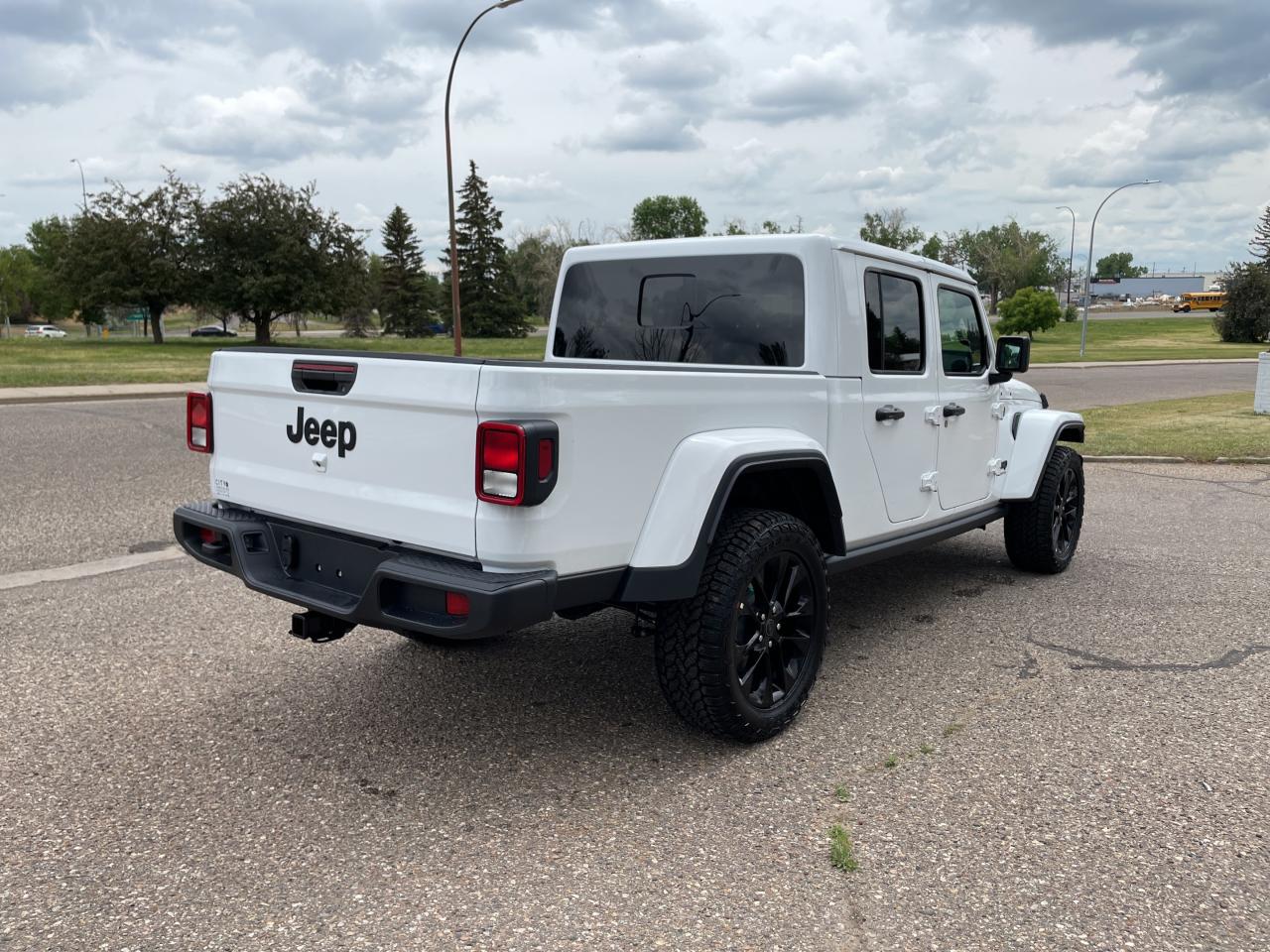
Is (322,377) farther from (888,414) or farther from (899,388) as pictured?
(899,388)

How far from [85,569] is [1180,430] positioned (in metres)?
13.0

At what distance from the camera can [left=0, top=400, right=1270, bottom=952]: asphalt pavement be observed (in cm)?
255

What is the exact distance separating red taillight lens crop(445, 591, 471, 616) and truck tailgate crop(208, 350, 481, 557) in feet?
0.44

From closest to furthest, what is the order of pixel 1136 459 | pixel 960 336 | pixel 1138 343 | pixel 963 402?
1. pixel 963 402
2. pixel 960 336
3. pixel 1136 459
4. pixel 1138 343

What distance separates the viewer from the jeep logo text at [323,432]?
3.21 metres

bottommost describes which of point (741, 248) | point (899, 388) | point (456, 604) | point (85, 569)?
point (85, 569)

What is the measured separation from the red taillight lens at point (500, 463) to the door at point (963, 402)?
2.72 metres

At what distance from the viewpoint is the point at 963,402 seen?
5.03 metres

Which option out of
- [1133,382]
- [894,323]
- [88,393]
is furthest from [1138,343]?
[894,323]

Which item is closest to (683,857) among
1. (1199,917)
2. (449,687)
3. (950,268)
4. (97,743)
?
(1199,917)

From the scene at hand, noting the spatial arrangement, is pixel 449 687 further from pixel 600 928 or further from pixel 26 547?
pixel 26 547

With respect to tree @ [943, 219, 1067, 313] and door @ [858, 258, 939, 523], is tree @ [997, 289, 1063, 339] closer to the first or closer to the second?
tree @ [943, 219, 1067, 313]

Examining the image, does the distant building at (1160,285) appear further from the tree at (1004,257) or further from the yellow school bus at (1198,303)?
the tree at (1004,257)

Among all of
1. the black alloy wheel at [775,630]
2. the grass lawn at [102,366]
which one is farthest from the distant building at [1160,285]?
the black alloy wheel at [775,630]
